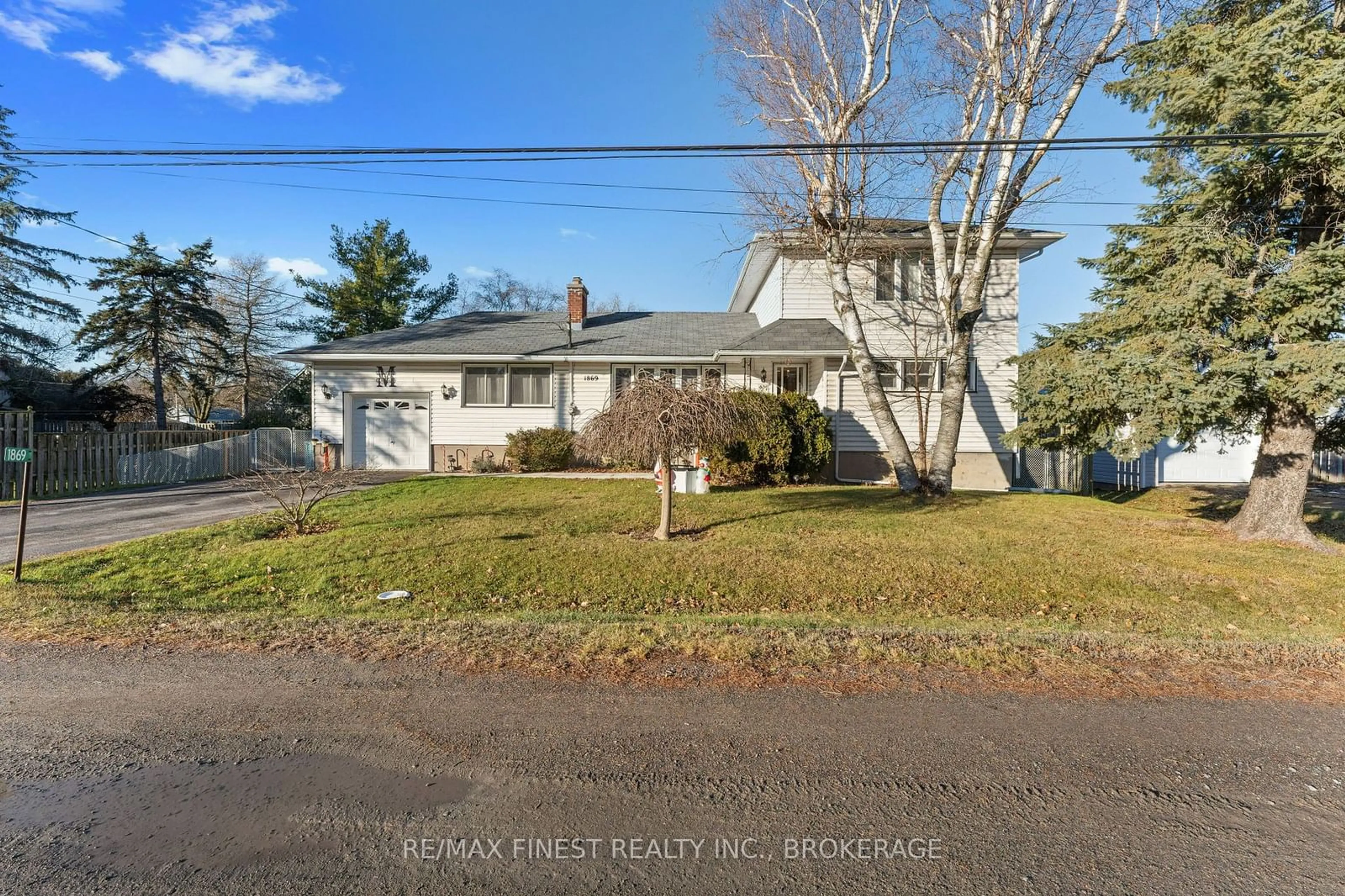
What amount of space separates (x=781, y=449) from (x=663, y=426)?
5.45 m

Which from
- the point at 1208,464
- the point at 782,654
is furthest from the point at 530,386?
the point at 1208,464

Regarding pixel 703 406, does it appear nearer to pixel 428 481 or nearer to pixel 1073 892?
pixel 1073 892

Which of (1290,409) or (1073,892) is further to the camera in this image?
(1290,409)

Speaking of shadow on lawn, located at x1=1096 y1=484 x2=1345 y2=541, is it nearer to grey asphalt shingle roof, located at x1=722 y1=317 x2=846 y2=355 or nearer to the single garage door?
grey asphalt shingle roof, located at x1=722 y1=317 x2=846 y2=355

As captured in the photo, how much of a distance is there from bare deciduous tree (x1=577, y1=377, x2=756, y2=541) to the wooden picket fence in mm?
12130

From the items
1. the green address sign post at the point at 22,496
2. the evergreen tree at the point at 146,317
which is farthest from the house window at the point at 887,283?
the evergreen tree at the point at 146,317

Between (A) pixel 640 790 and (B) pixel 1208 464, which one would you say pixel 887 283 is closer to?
(B) pixel 1208 464

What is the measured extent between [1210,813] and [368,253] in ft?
112

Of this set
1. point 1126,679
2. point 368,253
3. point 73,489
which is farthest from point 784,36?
point 368,253

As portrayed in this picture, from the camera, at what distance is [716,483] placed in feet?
43.8

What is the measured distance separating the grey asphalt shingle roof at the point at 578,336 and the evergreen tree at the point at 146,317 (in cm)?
1199

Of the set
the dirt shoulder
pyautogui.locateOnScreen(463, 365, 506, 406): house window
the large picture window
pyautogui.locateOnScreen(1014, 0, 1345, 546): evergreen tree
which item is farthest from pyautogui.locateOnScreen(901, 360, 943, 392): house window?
the dirt shoulder

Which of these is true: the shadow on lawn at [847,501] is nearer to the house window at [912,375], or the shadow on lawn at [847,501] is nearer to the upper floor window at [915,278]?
the house window at [912,375]

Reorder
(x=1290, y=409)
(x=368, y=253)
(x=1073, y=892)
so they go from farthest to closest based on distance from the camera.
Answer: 1. (x=368, y=253)
2. (x=1290, y=409)
3. (x=1073, y=892)
